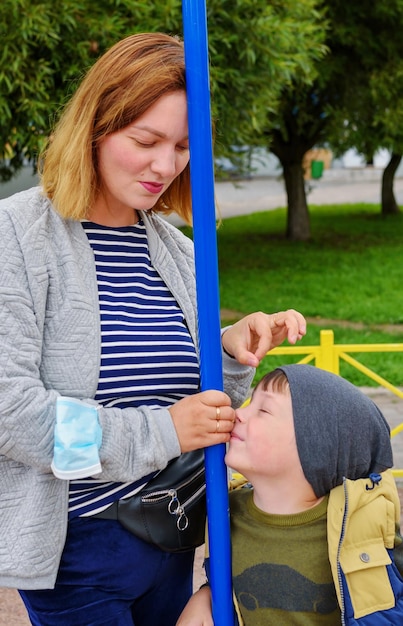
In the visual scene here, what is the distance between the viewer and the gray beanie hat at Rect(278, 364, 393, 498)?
1.86 meters

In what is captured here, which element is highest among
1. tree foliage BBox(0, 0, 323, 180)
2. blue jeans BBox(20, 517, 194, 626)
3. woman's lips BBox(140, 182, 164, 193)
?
tree foliage BBox(0, 0, 323, 180)

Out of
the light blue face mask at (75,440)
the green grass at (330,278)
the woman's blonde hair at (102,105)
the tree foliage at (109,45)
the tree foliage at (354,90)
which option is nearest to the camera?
the light blue face mask at (75,440)

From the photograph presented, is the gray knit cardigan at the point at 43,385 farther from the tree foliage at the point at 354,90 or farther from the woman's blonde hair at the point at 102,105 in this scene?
the tree foliage at the point at 354,90

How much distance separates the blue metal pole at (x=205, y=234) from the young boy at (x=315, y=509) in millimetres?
84

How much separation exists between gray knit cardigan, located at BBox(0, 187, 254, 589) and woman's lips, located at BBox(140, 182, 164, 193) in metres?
0.17

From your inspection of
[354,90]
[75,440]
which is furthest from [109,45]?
[354,90]

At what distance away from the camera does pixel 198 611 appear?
1992 mm

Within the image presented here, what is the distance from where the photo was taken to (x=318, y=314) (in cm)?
1042

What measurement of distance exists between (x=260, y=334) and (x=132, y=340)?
0.94 ft

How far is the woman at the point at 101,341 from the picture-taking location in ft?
5.64

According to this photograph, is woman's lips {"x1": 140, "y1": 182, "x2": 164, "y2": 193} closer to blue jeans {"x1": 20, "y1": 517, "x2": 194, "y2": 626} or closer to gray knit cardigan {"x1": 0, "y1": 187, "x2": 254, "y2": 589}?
gray knit cardigan {"x1": 0, "y1": 187, "x2": 254, "y2": 589}

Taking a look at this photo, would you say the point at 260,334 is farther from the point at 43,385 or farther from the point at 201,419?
the point at 43,385

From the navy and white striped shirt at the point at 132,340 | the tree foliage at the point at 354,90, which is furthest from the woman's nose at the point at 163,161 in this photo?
the tree foliage at the point at 354,90

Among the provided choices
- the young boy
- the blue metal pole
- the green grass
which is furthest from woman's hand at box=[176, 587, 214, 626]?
the green grass
